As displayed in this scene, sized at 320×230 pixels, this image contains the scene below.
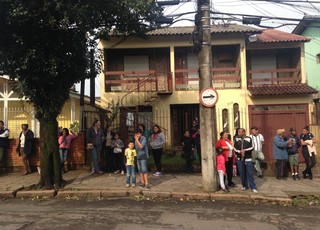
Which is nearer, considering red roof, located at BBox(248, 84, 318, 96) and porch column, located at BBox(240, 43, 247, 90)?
red roof, located at BBox(248, 84, 318, 96)

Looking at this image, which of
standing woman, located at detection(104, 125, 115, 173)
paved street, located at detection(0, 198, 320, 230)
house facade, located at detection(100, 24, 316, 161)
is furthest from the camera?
house facade, located at detection(100, 24, 316, 161)

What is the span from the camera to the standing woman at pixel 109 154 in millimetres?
11797

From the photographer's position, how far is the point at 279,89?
711 inches

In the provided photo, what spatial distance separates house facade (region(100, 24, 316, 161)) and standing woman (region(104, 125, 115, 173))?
5.02 m

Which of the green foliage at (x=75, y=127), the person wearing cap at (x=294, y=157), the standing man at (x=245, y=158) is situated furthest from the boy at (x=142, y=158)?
the person wearing cap at (x=294, y=157)

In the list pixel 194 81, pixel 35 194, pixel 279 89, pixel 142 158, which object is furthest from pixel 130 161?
pixel 279 89

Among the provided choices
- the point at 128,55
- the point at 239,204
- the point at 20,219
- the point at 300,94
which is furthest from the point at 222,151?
the point at 128,55

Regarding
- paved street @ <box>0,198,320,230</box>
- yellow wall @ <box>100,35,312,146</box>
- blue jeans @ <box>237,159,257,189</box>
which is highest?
yellow wall @ <box>100,35,312,146</box>

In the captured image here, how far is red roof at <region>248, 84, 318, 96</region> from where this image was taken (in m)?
17.5

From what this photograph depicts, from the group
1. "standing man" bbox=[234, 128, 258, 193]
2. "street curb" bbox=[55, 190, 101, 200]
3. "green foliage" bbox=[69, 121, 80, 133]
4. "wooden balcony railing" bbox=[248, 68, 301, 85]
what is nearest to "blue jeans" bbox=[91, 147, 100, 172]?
"green foliage" bbox=[69, 121, 80, 133]

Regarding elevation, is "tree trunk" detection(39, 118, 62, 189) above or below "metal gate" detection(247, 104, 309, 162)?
below

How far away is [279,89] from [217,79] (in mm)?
3184

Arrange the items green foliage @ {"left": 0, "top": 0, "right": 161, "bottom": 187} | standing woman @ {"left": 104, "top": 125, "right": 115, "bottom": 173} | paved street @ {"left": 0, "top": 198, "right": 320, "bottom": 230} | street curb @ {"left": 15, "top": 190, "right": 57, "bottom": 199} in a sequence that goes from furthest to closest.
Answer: standing woman @ {"left": 104, "top": 125, "right": 115, "bottom": 173}
street curb @ {"left": 15, "top": 190, "right": 57, "bottom": 199}
green foliage @ {"left": 0, "top": 0, "right": 161, "bottom": 187}
paved street @ {"left": 0, "top": 198, "right": 320, "bottom": 230}

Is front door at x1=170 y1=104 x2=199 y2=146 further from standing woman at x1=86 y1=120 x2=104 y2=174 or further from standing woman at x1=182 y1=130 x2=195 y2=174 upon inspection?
standing woman at x1=86 y1=120 x2=104 y2=174
